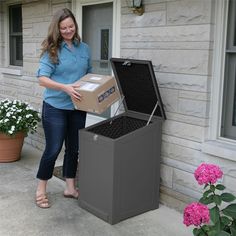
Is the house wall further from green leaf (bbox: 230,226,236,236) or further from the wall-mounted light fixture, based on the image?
green leaf (bbox: 230,226,236,236)

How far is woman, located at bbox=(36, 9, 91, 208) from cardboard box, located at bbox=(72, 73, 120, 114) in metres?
0.08

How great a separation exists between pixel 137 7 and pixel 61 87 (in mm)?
1071

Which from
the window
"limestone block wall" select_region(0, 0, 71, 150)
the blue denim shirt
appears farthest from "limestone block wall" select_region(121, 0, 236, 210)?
the window

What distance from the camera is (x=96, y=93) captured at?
11.5 feet

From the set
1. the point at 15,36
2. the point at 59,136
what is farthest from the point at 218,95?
the point at 15,36

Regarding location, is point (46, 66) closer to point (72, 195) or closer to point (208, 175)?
point (72, 195)

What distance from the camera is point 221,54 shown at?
3375 mm

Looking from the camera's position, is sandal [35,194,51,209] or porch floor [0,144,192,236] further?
sandal [35,194,51,209]

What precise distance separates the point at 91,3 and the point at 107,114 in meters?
1.26

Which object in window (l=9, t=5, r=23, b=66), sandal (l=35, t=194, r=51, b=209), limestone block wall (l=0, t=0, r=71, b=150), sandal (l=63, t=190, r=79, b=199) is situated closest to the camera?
sandal (l=35, t=194, r=51, b=209)

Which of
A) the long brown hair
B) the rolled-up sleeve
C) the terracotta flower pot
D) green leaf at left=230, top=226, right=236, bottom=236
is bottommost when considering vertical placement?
the terracotta flower pot

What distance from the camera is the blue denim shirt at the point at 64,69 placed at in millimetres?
3613

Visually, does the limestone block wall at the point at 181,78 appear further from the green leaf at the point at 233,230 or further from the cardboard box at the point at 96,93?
the green leaf at the point at 233,230

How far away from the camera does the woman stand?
141 inches
